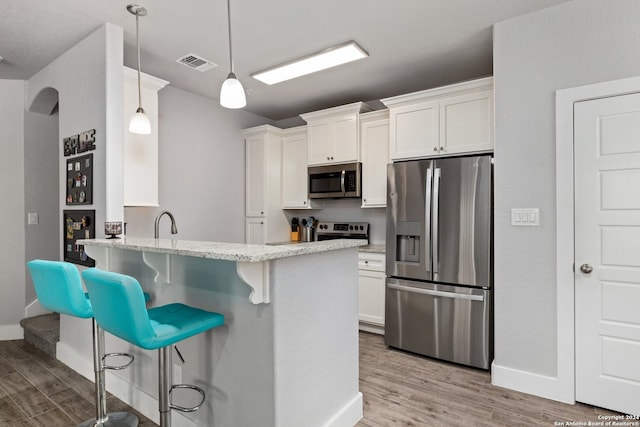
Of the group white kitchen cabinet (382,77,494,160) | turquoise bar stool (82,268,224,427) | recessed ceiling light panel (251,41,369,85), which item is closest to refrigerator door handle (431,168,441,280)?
white kitchen cabinet (382,77,494,160)

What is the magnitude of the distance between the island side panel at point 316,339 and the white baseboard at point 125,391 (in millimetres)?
653

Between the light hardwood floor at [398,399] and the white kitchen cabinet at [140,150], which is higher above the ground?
the white kitchen cabinet at [140,150]

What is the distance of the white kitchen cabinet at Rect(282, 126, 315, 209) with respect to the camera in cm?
436

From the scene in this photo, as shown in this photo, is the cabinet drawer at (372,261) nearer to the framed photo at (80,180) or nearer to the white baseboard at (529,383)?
the white baseboard at (529,383)

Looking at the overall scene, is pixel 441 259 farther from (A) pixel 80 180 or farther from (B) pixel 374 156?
(A) pixel 80 180

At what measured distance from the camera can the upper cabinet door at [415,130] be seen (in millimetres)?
3176

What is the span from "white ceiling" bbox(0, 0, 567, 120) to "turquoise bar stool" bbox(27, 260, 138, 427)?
1741mm

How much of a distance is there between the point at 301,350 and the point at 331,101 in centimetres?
325

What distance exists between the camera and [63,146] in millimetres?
2953

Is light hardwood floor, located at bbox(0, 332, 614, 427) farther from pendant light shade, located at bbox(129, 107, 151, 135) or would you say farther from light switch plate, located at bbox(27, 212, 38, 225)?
pendant light shade, located at bbox(129, 107, 151, 135)

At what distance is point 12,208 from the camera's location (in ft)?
11.5

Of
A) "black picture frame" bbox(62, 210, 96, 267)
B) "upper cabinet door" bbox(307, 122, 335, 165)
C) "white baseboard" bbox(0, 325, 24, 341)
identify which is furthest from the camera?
"upper cabinet door" bbox(307, 122, 335, 165)

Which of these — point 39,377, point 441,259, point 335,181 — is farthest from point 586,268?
point 39,377

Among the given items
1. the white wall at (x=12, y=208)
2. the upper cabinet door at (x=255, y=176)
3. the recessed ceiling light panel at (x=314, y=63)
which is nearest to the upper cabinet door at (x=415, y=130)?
the recessed ceiling light panel at (x=314, y=63)
